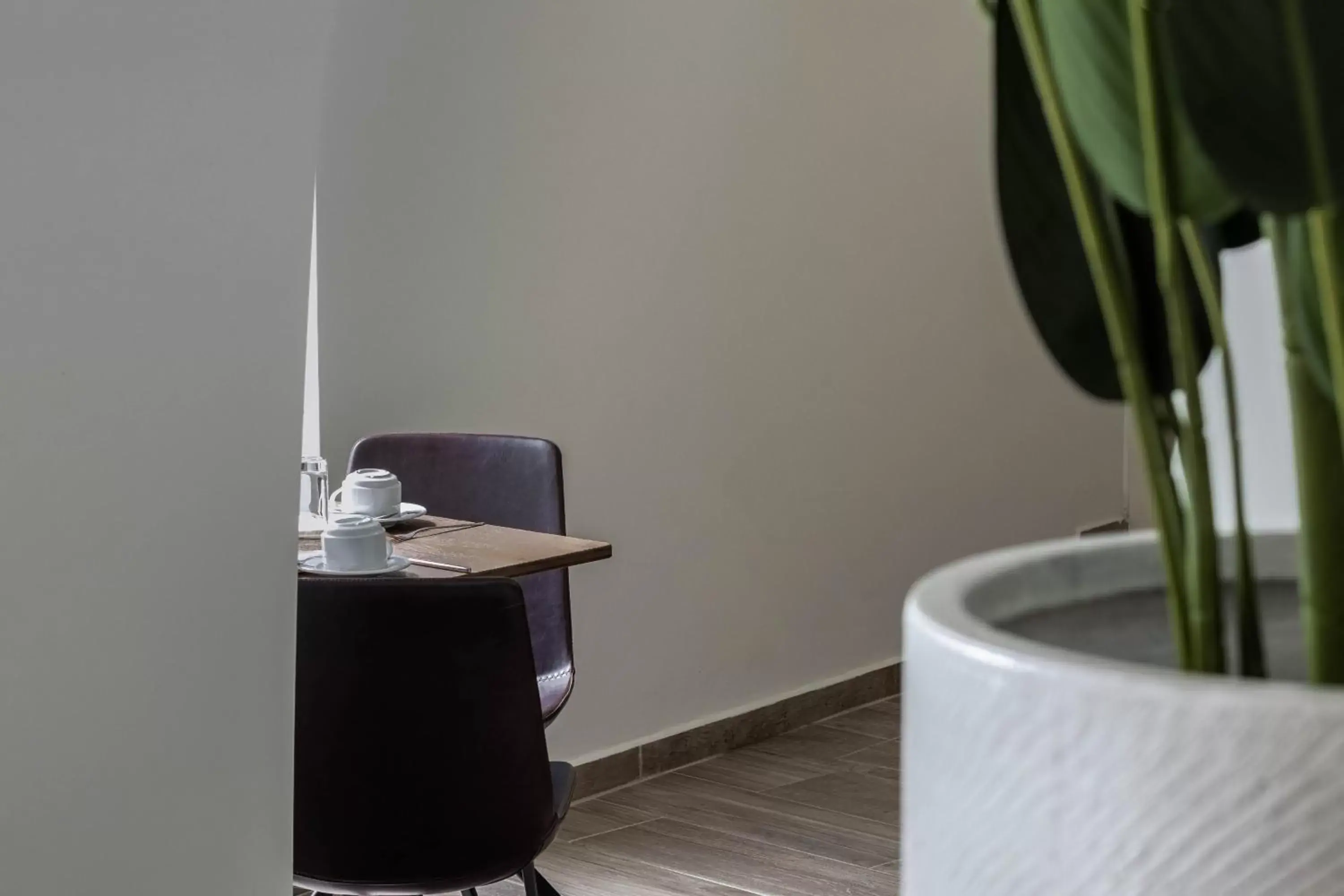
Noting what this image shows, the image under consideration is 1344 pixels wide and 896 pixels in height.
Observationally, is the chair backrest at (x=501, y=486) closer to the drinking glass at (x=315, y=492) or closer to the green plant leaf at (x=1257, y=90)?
the drinking glass at (x=315, y=492)

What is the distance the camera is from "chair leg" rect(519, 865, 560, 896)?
2.44m

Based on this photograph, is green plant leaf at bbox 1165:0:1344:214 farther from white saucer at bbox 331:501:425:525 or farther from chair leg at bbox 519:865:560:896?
white saucer at bbox 331:501:425:525

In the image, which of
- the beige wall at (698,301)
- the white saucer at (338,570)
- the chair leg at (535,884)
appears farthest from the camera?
the beige wall at (698,301)

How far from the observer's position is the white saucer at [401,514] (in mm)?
2639

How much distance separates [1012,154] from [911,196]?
4.26 m

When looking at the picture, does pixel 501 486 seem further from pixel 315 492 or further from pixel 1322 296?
pixel 1322 296

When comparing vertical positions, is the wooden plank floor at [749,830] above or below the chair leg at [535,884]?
below

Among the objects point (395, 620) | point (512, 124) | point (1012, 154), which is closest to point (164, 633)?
point (395, 620)

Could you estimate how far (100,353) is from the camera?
1155 millimetres

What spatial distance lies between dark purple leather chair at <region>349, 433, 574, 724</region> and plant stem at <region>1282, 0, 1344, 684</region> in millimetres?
2321

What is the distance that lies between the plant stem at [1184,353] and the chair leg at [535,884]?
194cm

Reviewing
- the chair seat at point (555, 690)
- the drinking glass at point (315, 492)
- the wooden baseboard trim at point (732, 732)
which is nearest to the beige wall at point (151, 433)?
the chair seat at point (555, 690)

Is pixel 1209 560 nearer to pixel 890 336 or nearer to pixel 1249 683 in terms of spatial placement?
pixel 1249 683

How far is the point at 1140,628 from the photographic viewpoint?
47 centimetres
